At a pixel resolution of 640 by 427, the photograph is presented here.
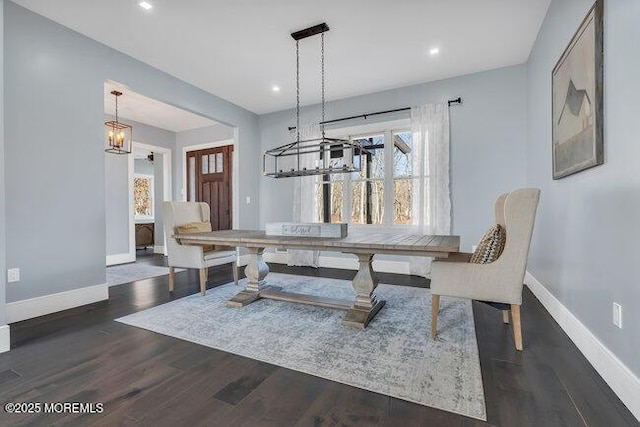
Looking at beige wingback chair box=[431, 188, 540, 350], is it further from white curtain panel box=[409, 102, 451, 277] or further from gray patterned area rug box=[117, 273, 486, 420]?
white curtain panel box=[409, 102, 451, 277]

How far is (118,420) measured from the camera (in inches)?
51.0

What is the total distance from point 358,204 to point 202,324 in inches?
117

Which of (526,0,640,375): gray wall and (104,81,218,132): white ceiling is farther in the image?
(104,81,218,132): white ceiling

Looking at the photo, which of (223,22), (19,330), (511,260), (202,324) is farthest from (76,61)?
(511,260)

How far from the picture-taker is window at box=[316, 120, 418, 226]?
4.40m

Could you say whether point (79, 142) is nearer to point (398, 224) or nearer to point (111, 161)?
point (111, 161)

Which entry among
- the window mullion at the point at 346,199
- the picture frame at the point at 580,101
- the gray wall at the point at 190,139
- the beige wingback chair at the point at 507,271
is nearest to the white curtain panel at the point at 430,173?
the window mullion at the point at 346,199

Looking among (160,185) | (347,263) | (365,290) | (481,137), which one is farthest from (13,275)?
(481,137)

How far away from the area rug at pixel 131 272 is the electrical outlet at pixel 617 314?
4.63 metres

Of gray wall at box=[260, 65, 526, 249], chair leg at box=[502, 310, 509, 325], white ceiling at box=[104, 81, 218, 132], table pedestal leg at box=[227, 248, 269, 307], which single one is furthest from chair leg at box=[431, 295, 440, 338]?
white ceiling at box=[104, 81, 218, 132]

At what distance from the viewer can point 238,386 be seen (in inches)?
61.5

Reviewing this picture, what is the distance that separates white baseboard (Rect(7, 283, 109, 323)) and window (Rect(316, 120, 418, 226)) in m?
3.01

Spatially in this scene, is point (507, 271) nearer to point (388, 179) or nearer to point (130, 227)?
point (388, 179)

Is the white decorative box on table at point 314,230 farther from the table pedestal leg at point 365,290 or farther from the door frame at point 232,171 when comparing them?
the door frame at point 232,171
